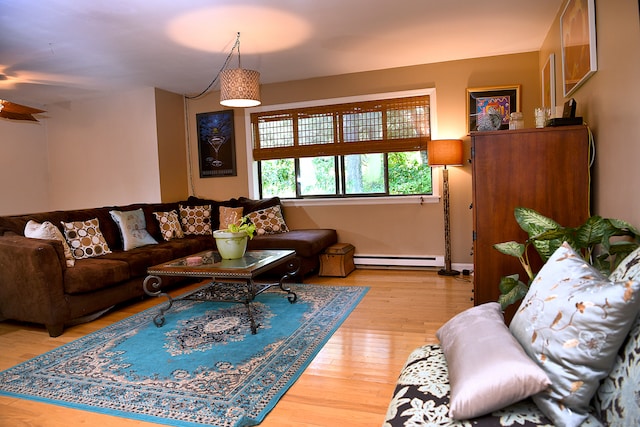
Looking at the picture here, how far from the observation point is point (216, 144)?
19.4ft

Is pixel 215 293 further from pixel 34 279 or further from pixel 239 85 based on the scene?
pixel 239 85

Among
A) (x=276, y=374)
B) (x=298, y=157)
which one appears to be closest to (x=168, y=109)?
(x=298, y=157)

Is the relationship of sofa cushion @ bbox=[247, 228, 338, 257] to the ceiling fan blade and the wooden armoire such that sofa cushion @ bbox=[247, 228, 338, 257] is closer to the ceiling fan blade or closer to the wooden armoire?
the wooden armoire

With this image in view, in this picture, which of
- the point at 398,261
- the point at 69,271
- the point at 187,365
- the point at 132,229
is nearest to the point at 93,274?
the point at 69,271

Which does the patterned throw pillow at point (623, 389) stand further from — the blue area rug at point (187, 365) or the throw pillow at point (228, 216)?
the throw pillow at point (228, 216)

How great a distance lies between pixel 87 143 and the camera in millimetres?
6016

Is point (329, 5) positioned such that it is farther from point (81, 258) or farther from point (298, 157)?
point (81, 258)

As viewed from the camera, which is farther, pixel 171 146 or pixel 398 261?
pixel 171 146

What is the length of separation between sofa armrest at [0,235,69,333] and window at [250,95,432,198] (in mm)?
2941

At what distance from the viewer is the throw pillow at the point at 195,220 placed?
5.38 meters

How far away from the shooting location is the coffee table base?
127 inches

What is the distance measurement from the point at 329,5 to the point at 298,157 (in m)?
2.53

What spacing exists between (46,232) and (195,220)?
6.35 ft

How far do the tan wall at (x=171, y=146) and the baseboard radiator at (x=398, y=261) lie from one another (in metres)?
2.67
